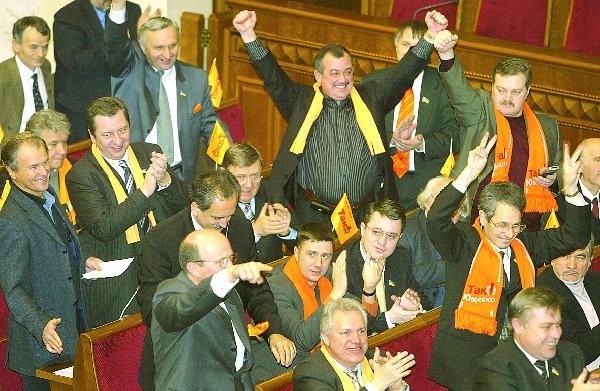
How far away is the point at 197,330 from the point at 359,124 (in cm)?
194

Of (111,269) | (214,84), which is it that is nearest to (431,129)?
(214,84)

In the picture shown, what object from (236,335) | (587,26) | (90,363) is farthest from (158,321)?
(587,26)

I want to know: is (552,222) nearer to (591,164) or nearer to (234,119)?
(591,164)

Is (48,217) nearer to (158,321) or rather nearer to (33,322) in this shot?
(33,322)

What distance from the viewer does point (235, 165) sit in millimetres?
6012

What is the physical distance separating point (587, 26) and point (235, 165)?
108 inches

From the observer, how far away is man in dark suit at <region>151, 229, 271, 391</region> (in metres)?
4.70

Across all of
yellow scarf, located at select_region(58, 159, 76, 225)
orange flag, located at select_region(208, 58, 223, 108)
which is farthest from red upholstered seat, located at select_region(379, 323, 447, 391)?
orange flag, located at select_region(208, 58, 223, 108)

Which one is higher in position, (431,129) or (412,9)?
(412,9)

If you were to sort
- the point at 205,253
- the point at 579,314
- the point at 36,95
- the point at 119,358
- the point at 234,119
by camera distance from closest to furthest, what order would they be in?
the point at 205,253, the point at 119,358, the point at 579,314, the point at 36,95, the point at 234,119

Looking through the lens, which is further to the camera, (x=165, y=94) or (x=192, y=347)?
(x=165, y=94)

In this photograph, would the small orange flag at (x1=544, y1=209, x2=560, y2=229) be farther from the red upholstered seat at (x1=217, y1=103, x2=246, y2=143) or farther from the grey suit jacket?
the red upholstered seat at (x1=217, y1=103, x2=246, y2=143)

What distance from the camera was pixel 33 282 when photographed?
5.45m

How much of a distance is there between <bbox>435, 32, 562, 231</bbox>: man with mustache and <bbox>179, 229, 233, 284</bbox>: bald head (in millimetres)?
1606
